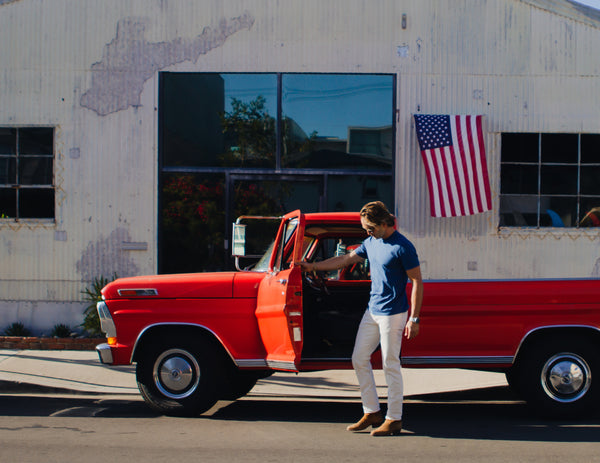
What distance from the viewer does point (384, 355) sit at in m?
5.84

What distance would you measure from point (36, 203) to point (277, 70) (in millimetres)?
4689

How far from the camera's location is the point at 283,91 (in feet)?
38.6

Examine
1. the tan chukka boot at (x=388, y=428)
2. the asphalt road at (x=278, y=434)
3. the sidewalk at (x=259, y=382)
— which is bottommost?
the sidewalk at (x=259, y=382)

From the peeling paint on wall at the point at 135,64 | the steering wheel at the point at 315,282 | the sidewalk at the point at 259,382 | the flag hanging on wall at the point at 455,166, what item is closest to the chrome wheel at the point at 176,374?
the steering wheel at the point at 315,282

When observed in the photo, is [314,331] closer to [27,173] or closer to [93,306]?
[93,306]

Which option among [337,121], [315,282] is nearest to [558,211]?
[337,121]

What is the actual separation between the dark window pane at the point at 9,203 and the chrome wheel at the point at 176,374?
6488 millimetres

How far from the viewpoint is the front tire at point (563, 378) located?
21.2ft

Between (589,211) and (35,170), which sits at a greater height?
(35,170)

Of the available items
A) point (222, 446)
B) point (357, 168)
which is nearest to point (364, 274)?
point (222, 446)

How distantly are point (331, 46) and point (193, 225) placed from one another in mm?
3838

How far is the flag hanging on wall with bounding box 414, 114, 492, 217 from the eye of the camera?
1141 centimetres

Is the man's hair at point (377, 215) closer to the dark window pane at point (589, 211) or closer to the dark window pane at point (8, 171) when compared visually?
the dark window pane at point (589, 211)

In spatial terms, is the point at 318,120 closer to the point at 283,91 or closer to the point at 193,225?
the point at 283,91
